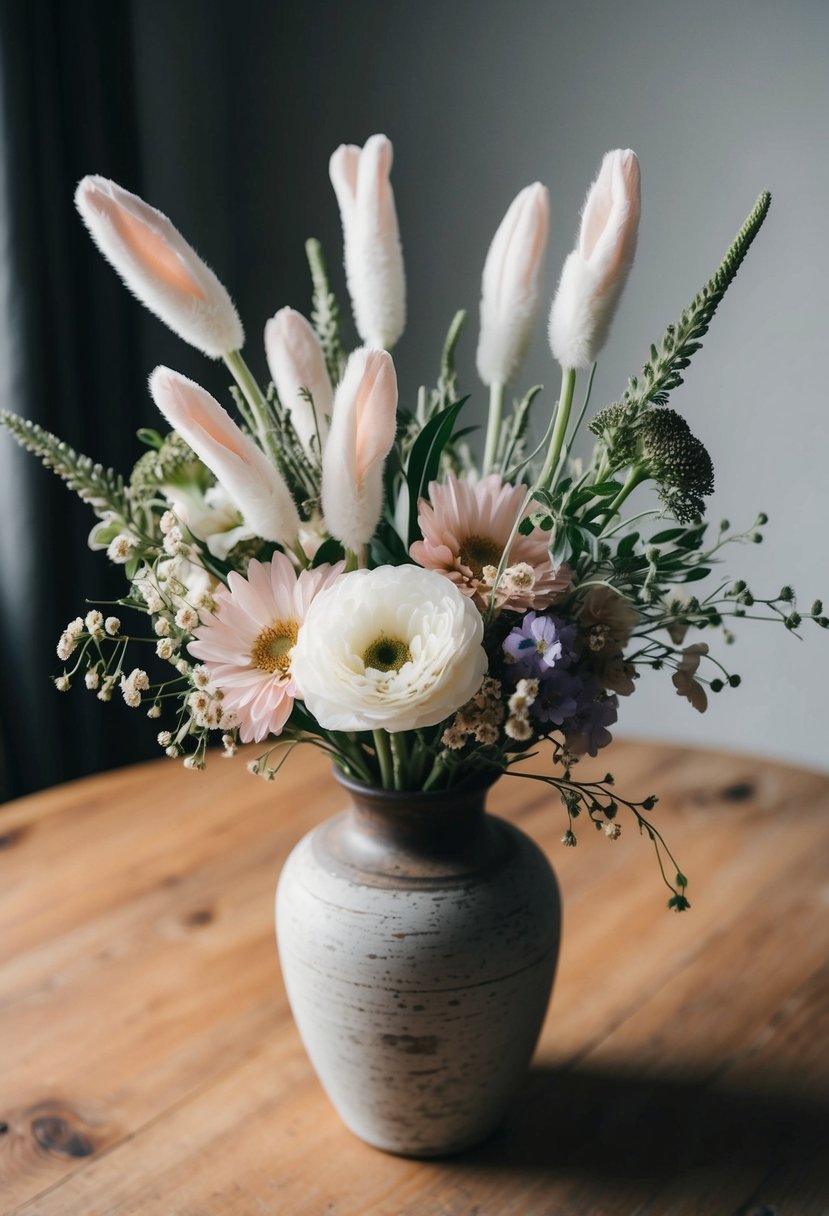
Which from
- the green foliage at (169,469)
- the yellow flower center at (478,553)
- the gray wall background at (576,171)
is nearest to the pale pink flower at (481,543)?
the yellow flower center at (478,553)

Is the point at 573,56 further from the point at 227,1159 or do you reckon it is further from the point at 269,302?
the point at 227,1159

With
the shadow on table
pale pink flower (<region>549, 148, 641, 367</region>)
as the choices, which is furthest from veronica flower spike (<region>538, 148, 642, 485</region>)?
the shadow on table

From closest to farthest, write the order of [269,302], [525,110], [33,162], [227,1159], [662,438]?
[662,438]
[227,1159]
[33,162]
[525,110]
[269,302]

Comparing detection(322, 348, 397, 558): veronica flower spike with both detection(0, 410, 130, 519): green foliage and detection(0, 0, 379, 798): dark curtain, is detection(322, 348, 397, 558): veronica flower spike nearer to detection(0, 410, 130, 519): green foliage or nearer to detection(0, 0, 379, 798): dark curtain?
detection(0, 410, 130, 519): green foliage

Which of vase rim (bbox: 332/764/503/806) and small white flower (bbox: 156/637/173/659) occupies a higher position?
Result: small white flower (bbox: 156/637/173/659)

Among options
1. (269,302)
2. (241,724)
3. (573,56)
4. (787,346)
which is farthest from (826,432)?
(241,724)

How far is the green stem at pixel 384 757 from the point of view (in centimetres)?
72

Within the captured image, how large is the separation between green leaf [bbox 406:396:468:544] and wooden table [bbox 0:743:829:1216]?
450 millimetres

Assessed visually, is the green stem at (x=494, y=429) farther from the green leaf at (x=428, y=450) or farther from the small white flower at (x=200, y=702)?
the small white flower at (x=200, y=702)

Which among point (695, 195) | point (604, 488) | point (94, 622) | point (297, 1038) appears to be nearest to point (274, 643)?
point (94, 622)

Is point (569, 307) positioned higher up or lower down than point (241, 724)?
higher up

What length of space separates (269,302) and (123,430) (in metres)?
0.50

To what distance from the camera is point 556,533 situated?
2.13 feet

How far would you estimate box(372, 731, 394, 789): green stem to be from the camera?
0.72 m
